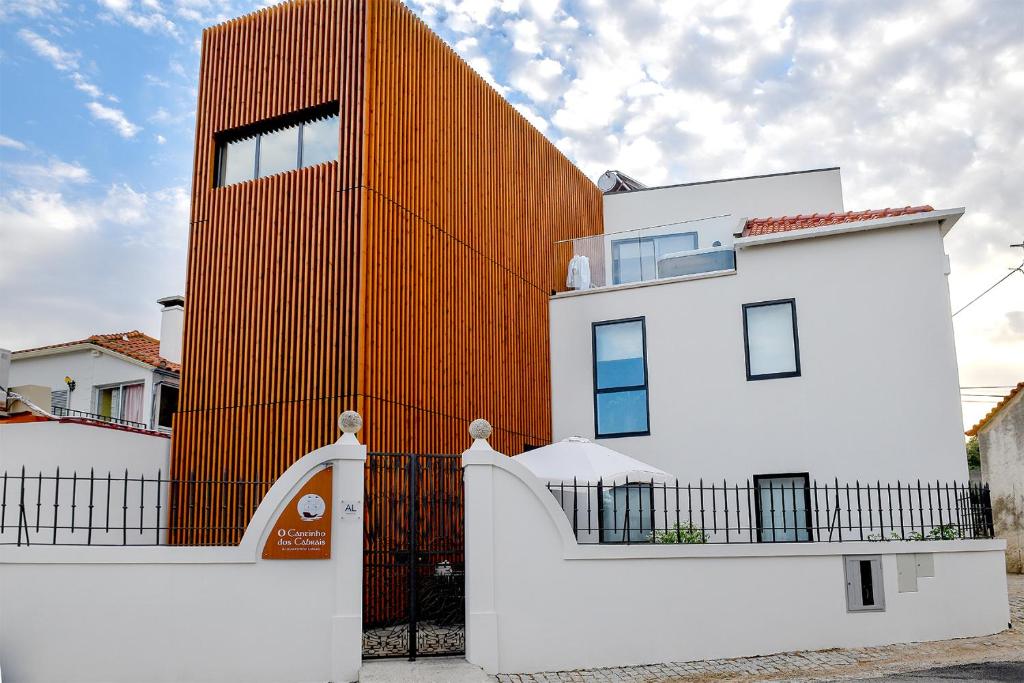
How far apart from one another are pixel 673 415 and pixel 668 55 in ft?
19.7

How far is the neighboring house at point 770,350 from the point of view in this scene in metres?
15.6

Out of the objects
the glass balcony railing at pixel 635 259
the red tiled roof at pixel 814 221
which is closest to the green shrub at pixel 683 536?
the glass balcony railing at pixel 635 259

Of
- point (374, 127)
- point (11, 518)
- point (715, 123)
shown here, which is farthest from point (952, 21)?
point (11, 518)

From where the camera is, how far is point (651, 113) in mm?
15445

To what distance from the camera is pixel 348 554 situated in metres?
9.91

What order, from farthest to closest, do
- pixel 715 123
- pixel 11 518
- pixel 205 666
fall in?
pixel 715 123 < pixel 11 518 < pixel 205 666

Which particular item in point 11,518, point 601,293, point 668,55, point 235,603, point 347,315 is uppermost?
point 668,55

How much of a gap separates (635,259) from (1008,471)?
369 inches

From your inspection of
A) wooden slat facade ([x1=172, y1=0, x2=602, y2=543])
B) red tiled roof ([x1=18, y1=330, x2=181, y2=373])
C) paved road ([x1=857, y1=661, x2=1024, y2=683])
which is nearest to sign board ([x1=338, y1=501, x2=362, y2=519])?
wooden slat facade ([x1=172, y1=0, x2=602, y2=543])

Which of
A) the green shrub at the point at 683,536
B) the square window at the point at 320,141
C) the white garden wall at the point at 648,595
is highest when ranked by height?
the square window at the point at 320,141

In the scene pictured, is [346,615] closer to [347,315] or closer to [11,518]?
[347,315]

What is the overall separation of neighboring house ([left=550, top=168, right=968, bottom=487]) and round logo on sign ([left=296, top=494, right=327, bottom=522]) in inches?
318

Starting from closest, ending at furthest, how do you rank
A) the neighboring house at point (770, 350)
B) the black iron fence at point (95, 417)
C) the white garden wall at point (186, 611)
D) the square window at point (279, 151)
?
the white garden wall at point (186, 611), the square window at point (279, 151), the neighboring house at point (770, 350), the black iron fence at point (95, 417)

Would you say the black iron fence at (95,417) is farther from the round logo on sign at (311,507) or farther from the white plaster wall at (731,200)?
the round logo on sign at (311,507)
